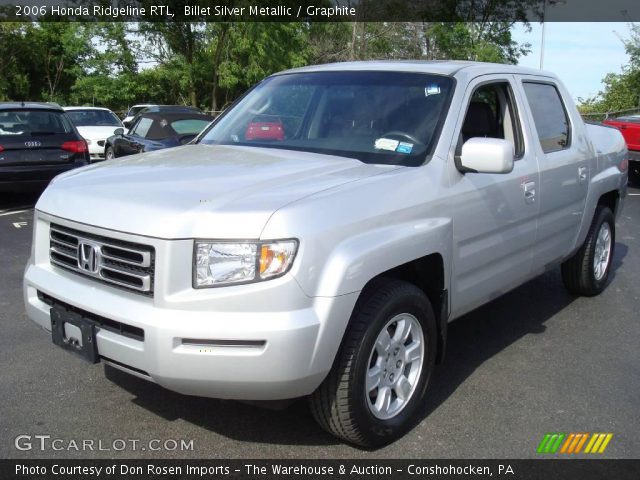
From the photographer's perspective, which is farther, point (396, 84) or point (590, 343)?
point (590, 343)

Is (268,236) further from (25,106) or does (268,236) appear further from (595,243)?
(25,106)

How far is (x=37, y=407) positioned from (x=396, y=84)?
2.71 metres

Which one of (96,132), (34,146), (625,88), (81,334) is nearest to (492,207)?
(81,334)

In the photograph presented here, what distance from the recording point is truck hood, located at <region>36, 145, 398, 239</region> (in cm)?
273

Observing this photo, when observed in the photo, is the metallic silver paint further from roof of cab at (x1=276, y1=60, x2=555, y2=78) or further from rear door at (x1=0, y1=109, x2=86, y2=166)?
Result: rear door at (x1=0, y1=109, x2=86, y2=166)

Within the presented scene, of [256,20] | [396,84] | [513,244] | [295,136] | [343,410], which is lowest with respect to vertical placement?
[343,410]

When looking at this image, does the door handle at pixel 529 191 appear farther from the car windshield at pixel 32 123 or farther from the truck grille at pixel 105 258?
the car windshield at pixel 32 123

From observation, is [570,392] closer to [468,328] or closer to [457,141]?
[468,328]

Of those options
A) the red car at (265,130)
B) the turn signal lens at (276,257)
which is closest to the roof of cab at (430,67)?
the red car at (265,130)

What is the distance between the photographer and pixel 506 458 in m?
3.22

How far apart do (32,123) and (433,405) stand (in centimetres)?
828

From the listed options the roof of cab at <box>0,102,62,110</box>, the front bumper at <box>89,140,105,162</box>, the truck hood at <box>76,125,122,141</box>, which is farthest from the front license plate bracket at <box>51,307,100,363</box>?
the truck hood at <box>76,125,122,141</box>

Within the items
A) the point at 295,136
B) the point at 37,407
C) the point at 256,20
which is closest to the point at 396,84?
the point at 295,136

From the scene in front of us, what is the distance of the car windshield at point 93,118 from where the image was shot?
16953 millimetres
